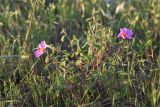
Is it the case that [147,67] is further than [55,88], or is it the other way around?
[147,67]

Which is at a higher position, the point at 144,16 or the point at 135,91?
the point at 144,16

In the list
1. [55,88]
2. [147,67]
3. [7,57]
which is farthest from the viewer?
[147,67]

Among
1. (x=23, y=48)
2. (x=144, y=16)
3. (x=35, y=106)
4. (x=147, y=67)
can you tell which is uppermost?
(x=144, y=16)

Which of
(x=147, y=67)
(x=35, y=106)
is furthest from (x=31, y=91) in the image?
(x=147, y=67)

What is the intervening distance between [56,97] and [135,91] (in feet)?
1.47

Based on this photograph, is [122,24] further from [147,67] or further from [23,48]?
[23,48]

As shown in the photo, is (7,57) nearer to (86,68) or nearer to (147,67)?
(86,68)

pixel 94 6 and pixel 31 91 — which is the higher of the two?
pixel 94 6

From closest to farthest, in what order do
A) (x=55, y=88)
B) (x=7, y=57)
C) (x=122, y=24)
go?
1. (x=55, y=88)
2. (x=7, y=57)
3. (x=122, y=24)

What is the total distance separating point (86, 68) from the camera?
228 centimetres

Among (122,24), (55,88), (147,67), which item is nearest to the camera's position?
(55,88)

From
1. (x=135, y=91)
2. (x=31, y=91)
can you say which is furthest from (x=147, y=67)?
(x=31, y=91)

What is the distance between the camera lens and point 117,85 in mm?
2354

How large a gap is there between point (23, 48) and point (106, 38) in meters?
0.57
